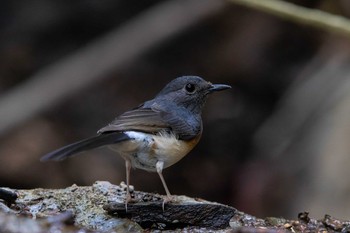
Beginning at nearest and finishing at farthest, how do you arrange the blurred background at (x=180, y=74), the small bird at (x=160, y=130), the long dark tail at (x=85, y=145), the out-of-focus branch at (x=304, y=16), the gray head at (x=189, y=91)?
the long dark tail at (x=85, y=145) < the small bird at (x=160, y=130) < the gray head at (x=189, y=91) < the out-of-focus branch at (x=304, y=16) < the blurred background at (x=180, y=74)

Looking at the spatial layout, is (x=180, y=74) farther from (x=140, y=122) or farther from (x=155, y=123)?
(x=140, y=122)

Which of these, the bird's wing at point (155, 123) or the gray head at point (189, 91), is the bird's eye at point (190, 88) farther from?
the bird's wing at point (155, 123)

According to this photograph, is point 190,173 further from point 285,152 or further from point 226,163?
point 285,152

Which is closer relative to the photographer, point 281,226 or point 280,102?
point 281,226

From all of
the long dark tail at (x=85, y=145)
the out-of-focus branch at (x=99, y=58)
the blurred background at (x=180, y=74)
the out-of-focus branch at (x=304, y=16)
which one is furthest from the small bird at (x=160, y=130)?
the out-of-focus branch at (x=99, y=58)

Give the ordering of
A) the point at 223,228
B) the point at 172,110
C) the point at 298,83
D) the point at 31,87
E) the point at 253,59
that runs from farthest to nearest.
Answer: the point at 253,59 < the point at 298,83 < the point at 31,87 < the point at 172,110 < the point at 223,228

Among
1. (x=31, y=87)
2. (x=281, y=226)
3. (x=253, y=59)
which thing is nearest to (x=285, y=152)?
(x=253, y=59)
